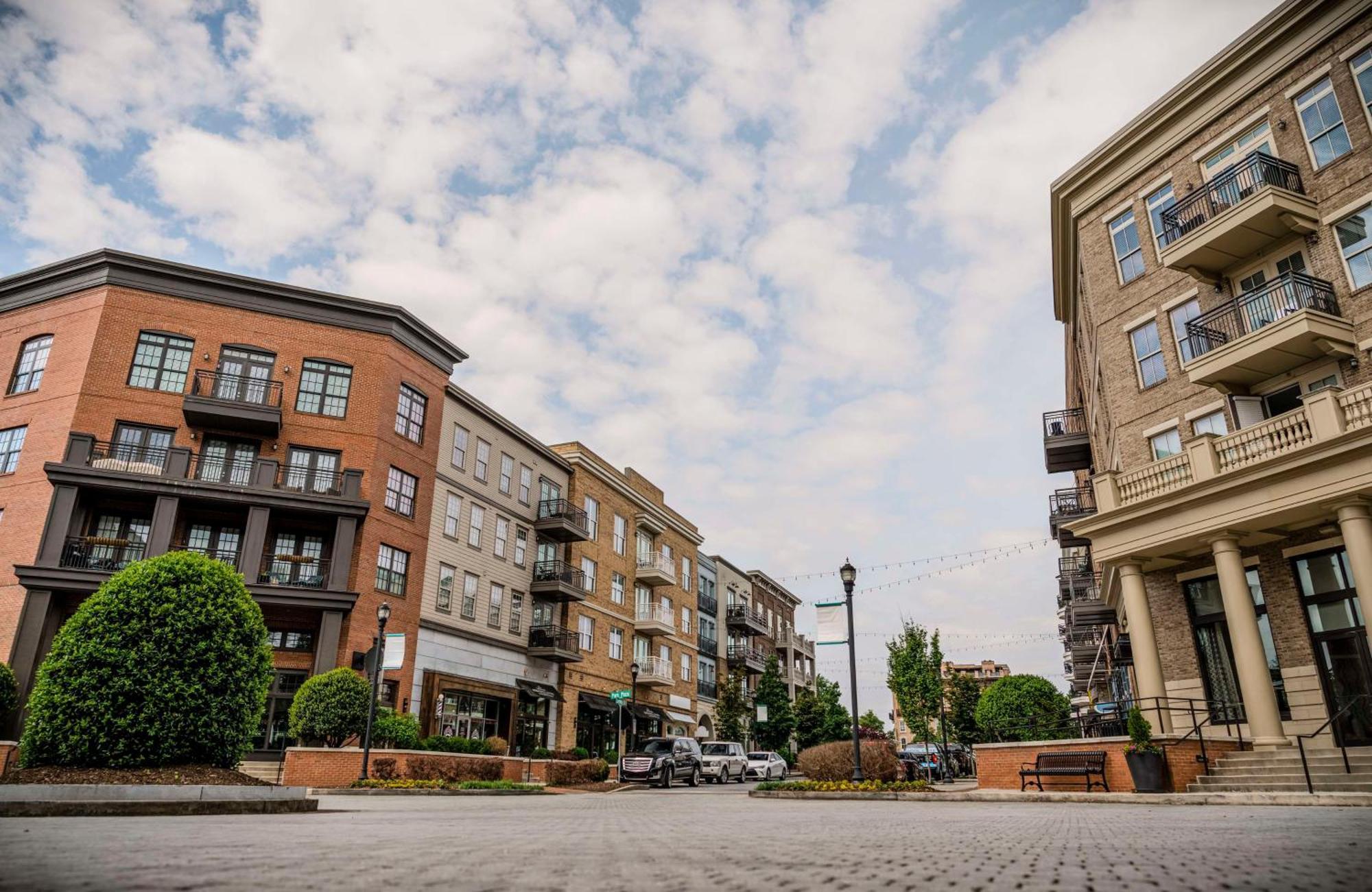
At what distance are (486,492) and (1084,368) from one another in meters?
25.6

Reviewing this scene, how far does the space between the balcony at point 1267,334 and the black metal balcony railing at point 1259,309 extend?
0.6 inches

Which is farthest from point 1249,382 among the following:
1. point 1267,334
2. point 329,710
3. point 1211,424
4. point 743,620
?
point 743,620

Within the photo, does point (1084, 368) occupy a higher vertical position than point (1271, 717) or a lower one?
higher

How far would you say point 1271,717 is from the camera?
16.6 meters

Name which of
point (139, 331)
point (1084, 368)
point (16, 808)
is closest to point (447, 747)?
point (139, 331)

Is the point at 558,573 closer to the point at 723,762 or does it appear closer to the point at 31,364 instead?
the point at 723,762

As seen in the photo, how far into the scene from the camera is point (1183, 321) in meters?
22.1

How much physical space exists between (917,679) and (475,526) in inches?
848

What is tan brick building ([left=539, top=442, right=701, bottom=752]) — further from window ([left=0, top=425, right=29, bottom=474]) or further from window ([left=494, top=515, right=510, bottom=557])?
window ([left=0, top=425, right=29, bottom=474])

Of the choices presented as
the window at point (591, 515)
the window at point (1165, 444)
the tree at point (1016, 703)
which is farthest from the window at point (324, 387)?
the tree at point (1016, 703)

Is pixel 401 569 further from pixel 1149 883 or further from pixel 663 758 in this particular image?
pixel 1149 883

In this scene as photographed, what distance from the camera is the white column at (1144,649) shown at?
18.8 metres

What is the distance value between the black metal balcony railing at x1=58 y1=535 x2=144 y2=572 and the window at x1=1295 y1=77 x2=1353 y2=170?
35.0 metres

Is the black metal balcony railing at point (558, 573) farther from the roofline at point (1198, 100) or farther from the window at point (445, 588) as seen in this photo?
the roofline at point (1198, 100)
